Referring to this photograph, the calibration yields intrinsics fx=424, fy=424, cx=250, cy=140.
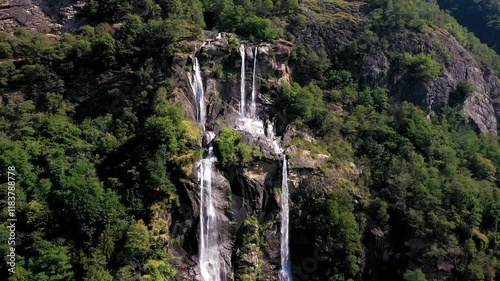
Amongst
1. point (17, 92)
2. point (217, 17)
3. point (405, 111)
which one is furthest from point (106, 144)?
point (405, 111)

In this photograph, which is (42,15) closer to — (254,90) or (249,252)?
(254,90)

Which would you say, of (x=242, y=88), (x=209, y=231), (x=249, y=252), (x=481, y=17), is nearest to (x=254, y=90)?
(x=242, y=88)

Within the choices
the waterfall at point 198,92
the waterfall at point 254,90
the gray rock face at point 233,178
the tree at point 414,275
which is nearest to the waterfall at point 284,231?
the gray rock face at point 233,178

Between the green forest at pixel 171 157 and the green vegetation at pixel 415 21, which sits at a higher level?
the green vegetation at pixel 415 21

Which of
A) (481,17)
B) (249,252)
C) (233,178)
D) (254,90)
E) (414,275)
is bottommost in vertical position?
(414,275)

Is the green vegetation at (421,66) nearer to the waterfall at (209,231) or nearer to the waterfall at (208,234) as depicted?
the waterfall at (209,231)

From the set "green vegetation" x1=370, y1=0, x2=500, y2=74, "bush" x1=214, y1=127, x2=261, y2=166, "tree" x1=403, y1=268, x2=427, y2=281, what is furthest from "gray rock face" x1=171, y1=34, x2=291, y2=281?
"green vegetation" x1=370, y1=0, x2=500, y2=74
